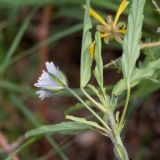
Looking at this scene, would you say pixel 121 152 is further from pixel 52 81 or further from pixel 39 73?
pixel 39 73

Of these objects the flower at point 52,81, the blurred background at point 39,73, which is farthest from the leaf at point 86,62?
the blurred background at point 39,73

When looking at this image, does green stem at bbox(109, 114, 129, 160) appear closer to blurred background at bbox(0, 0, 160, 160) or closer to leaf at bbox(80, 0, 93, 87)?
leaf at bbox(80, 0, 93, 87)

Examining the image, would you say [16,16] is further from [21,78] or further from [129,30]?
[129,30]

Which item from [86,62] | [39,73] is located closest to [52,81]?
[86,62]

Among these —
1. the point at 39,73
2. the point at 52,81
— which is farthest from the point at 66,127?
the point at 39,73

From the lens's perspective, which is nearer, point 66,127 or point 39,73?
point 66,127

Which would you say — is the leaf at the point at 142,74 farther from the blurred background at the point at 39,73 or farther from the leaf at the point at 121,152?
the blurred background at the point at 39,73

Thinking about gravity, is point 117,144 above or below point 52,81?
below

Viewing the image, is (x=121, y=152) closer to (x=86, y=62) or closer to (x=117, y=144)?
(x=117, y=144)

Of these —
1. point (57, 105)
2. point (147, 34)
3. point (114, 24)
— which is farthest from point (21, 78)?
point (114, 24)

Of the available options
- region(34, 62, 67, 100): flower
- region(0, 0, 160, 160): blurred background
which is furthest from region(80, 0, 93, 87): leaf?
region(0, 0, 160, 160): blurred background
